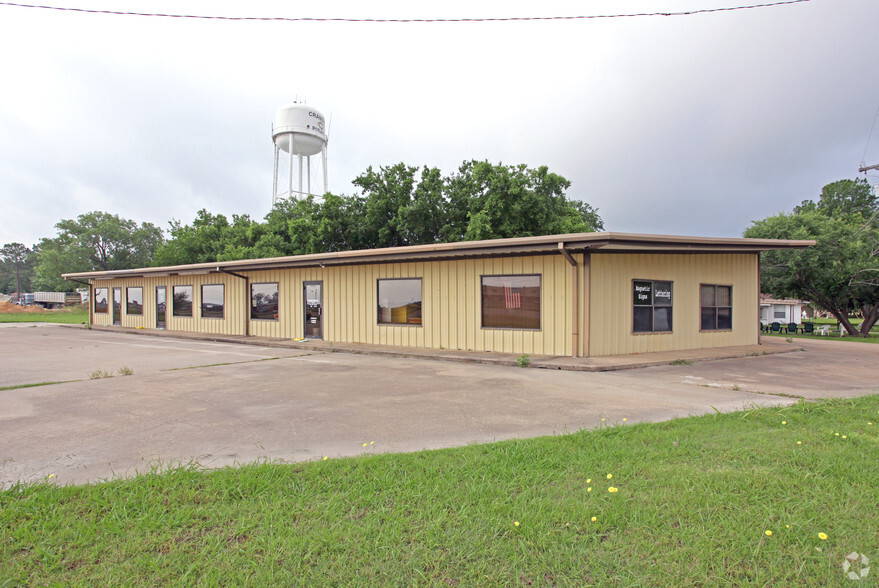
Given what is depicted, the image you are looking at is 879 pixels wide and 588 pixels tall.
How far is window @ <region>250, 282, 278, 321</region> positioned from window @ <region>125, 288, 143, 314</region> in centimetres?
826

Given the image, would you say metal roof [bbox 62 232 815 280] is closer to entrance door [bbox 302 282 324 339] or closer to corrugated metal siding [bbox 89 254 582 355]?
corrugated metal siding [bbox 89 254 582 355]

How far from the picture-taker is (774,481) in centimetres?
340

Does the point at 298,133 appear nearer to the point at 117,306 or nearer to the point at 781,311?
the point at 117,306

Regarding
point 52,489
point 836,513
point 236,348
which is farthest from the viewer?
point 236,348

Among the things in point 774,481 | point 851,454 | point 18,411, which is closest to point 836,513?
point 774,481

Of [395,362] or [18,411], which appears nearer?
[18,411]

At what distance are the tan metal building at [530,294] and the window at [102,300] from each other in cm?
1086

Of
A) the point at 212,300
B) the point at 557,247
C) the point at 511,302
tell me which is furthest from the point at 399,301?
A: the point at 212,300

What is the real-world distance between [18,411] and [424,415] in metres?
5.03

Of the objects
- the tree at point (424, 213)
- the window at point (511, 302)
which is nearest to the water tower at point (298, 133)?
the tree at point (424, 213)

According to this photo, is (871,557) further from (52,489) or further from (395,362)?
(395,362)

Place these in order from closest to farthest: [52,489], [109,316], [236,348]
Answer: [52,489] < [236,348] < [109,316]

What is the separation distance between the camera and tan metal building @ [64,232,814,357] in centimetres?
1135

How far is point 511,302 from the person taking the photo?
1227 cm
